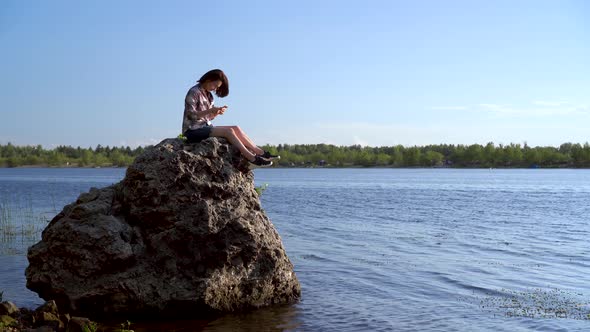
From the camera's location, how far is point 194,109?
11445 mm

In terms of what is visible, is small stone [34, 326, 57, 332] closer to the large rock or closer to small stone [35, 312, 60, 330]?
small stone [35, 312, 60, 330]

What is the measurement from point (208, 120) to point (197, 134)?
16.0 inches

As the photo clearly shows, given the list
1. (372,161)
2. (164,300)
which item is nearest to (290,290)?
(164,300)

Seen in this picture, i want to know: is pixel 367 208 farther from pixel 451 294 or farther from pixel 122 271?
pixel 122 271

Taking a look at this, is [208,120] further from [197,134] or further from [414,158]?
[414,158]

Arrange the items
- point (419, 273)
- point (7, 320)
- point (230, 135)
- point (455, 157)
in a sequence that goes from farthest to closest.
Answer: point (455, 157) < point (419, 273) < point (230, 135) < point (7, 320)

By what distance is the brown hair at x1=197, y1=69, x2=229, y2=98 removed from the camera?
1146 cm

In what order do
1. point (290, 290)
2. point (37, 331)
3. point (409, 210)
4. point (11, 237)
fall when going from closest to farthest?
point (37, 331)
point (290, 290)
point (11, 237)
point (409, 210)

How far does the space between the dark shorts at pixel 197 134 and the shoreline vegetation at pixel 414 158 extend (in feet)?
463

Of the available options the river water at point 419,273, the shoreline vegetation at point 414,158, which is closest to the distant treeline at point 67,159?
the shoreline vegetation at point 414,158

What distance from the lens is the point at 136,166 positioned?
35.4ft

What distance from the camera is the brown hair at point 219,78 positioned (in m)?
11.5

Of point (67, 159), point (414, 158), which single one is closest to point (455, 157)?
point (414, 158)

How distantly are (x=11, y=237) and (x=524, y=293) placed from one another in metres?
16.0
